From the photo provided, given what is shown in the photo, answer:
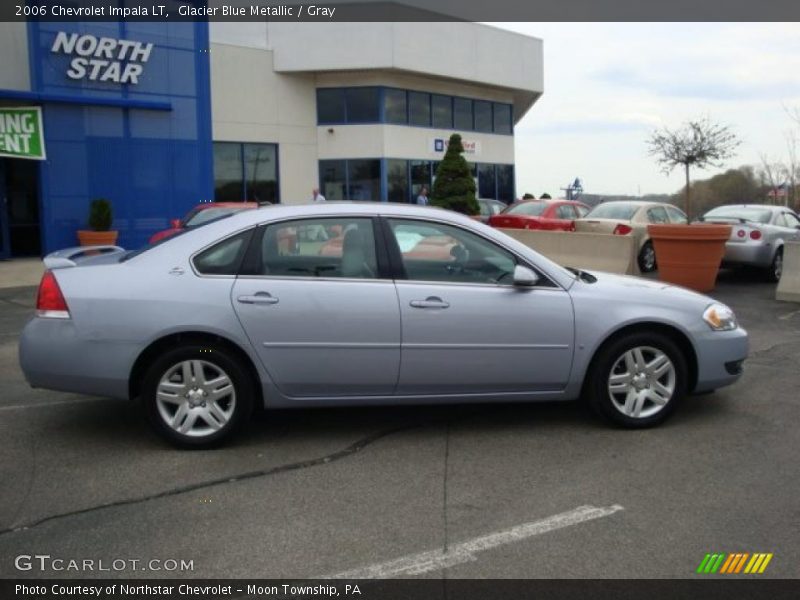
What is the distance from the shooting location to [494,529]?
3865 mm

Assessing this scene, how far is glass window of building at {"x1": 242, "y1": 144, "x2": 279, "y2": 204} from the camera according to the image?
93.7 ft

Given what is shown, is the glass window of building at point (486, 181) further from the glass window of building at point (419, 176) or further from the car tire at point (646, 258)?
the car tire at point (646, 258)

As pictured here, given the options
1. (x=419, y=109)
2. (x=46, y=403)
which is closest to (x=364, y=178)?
(x=419, y=109)

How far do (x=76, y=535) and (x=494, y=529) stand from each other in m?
2.07

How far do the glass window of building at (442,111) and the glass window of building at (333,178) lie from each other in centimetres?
462

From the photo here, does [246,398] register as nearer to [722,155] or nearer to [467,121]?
[722,155]

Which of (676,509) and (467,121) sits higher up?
(467,121)

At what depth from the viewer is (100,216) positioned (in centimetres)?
1934

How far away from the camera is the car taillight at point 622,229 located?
15008 millimetres

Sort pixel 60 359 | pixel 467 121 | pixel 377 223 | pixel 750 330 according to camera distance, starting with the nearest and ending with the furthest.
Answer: pixel 60 359, pixel 377 223, pixel 750 330, pixel 467 121

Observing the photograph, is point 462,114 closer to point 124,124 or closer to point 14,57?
point 124,124

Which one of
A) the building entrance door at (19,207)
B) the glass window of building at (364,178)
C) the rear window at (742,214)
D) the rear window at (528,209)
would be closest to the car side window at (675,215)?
the rear window at (742,214)

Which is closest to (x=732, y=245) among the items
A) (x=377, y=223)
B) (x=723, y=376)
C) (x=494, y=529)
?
(x=723, y=376)

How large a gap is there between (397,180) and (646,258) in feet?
54.7
